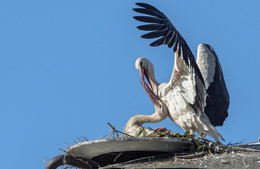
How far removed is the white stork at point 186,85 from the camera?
8266 millimetres

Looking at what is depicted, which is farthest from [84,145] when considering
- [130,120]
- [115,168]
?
[130,120]

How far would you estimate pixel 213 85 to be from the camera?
9.86 metres

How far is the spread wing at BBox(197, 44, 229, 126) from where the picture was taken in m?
9.42

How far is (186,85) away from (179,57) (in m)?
0.51

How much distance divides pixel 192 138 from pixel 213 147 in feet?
0.98

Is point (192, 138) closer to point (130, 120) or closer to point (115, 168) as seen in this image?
point (115, 168)

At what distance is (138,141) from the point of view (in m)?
6.28

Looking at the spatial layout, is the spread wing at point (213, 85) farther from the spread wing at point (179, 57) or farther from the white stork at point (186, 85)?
the spread wing at point (179, 57)

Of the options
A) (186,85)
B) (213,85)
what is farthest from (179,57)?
(213,85)

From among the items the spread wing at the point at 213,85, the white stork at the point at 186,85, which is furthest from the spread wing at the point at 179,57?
the spread wing at the point at 213,85

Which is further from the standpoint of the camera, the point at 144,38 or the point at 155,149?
the point at 144,38

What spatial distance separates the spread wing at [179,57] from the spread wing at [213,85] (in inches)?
22.2

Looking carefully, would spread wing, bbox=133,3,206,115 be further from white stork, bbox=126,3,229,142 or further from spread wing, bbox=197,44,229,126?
spread wing, bbox=197,44,229,126

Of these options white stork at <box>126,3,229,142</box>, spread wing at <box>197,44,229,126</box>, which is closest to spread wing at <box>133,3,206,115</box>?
white stork at <box>126,3,229,142</box>
